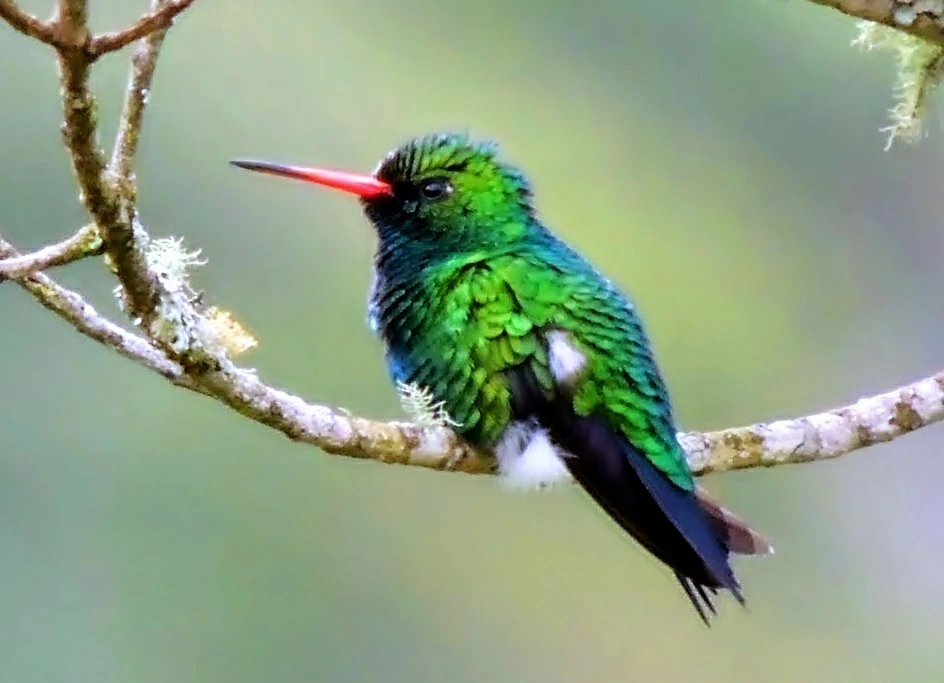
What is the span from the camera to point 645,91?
4.42 m

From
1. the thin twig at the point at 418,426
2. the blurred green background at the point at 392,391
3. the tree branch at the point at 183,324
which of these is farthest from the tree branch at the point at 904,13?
the blurred green background at the point at 392,391

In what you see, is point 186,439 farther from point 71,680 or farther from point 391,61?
point 391,61

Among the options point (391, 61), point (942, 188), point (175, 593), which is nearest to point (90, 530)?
point (175, 593)

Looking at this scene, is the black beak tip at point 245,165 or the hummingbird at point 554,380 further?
the hummingbird at point 554,380

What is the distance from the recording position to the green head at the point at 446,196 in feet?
7.08

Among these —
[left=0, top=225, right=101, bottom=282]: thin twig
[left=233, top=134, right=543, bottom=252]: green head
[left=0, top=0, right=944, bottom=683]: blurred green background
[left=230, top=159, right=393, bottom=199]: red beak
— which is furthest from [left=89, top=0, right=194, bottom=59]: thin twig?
[left=0, top=0, right=944, bottom=683]: blurred green background

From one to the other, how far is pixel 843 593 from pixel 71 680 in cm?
247

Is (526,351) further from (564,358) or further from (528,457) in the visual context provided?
(528,457)

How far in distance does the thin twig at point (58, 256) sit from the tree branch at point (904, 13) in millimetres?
857

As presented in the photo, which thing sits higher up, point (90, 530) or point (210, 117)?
point (210, 117)

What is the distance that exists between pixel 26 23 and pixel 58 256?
30cm

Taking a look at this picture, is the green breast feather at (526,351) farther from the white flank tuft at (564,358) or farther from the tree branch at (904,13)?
the tree branch at (904,13)

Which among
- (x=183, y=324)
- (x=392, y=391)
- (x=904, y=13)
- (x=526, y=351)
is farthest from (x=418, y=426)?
(x=392, y=391)

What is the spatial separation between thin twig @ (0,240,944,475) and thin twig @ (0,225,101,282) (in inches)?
8.1
